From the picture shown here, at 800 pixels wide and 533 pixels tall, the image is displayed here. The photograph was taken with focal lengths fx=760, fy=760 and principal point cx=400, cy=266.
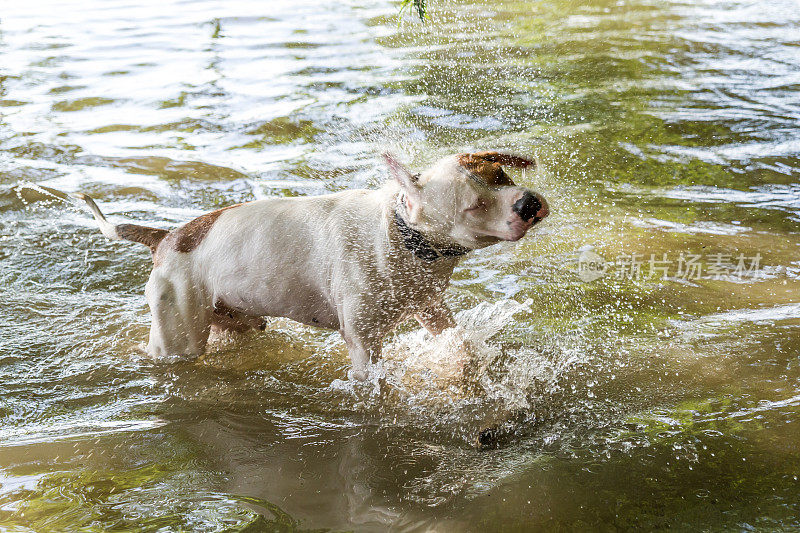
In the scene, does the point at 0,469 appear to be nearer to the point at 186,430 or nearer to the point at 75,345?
the point at 186,430

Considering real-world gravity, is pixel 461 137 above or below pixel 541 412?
above

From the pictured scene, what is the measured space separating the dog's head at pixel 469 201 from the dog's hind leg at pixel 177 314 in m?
1.47

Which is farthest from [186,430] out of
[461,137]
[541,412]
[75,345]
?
[461,137]

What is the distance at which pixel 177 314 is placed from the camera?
4.29 metres

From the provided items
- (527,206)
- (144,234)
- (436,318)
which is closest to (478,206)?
(527,206)

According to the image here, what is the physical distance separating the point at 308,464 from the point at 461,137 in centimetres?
480

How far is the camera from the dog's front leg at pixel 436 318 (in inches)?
167

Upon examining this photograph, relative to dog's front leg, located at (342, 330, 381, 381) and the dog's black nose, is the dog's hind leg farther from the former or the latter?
the dog's black nose

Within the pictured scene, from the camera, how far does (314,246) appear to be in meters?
3.98

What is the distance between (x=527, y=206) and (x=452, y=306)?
1886mm

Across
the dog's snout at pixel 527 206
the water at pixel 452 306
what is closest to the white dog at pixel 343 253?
the dog's snout at pixel 527 206

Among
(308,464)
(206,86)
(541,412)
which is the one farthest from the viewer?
(206,86)

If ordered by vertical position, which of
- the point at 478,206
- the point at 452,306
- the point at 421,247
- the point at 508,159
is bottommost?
the point at 452,306

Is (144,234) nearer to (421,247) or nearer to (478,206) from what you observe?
(421,247)
